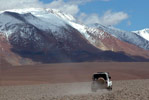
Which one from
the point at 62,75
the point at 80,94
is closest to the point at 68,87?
the point at 80,94

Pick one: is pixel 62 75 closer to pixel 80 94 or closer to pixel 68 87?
pixel 68 87

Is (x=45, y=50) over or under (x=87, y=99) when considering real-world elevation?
over

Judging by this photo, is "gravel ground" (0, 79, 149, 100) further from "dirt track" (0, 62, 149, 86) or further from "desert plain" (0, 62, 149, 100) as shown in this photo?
"dirt track" (0, 62, 149, 86)

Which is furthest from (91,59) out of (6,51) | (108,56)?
(6,51)

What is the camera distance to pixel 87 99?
2453 centimetres

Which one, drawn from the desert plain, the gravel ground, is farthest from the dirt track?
the gravel ground

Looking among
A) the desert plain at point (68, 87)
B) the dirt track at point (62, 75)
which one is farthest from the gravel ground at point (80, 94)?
the dirt track at point (62, 75)

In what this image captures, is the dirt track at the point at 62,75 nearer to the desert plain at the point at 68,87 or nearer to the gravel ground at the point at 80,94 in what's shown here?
the desert plain at the point at 68,87

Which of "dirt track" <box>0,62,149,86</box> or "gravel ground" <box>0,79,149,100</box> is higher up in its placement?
"dirt track" <box>0,62,149,86</box>

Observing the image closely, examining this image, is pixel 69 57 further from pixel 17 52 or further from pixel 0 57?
pixel 0 57

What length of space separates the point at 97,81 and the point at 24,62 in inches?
5641

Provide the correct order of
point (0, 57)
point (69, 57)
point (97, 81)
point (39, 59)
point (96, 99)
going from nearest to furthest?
point (96, 99) → point (97, 81) → point (0, 57) → point (39, 59) → point (69, 57)

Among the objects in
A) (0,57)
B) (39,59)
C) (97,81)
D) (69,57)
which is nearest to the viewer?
(97,81)

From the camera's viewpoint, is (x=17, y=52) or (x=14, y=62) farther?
(x=17, y=52)
